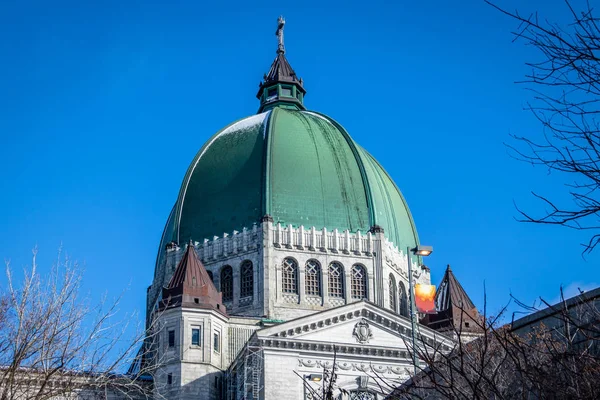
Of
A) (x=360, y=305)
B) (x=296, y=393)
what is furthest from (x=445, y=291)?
(x=296, y=393)

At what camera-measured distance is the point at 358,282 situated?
69.8 meters

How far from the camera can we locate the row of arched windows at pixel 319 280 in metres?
68.5

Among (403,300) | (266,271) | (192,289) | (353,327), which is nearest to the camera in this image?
(353,327)

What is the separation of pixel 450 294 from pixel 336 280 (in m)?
7.20

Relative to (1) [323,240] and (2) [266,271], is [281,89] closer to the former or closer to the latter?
(1) [323,240]

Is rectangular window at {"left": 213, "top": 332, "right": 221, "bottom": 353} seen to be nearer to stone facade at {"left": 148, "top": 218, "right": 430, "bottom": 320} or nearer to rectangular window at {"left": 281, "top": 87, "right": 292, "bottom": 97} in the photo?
stone facade at {"left": 148, "top": 218, "right": 430, "bottom": 320}

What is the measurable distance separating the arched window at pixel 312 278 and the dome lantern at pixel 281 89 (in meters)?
16.9

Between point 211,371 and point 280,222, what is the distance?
1290 centimetres

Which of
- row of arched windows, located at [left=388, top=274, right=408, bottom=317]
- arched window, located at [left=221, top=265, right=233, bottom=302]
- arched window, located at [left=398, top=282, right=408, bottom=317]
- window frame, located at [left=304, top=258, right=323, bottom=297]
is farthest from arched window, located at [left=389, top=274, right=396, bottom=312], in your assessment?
arched window, located at [left=221, top=265, right=233, bottom=302]

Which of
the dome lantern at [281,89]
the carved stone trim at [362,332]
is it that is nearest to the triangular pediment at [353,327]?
the carved stone trim at [362,332]

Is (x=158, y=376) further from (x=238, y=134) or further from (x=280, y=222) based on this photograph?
(x=238, y=134)

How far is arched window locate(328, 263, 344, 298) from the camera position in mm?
68875

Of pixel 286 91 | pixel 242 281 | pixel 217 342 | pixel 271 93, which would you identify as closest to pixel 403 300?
pixel 242 281

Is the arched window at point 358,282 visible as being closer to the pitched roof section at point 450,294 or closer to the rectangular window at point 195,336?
the pitched roof section at point 450,294
